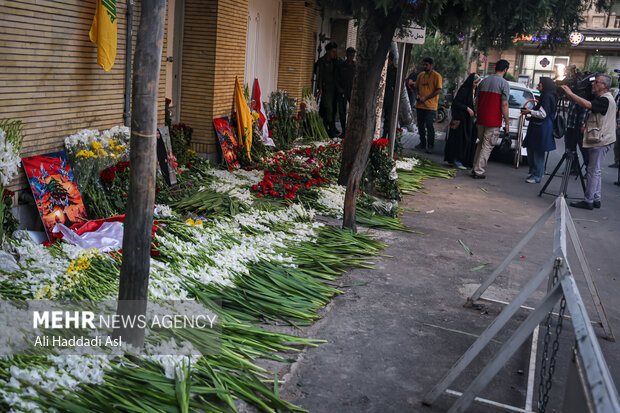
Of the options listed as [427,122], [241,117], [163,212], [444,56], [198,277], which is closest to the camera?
[198,277]

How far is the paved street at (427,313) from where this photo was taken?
13.2 feet

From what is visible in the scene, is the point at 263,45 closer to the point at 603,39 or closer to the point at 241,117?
the point at 241,117

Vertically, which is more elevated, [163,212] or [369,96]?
[369,96]

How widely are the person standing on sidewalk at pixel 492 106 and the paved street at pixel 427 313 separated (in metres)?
2.79

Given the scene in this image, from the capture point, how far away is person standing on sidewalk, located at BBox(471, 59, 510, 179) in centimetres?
1205

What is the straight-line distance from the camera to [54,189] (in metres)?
5.83

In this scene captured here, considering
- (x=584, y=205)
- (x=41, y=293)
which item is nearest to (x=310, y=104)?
(x=584, y=205)

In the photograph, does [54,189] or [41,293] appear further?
[54,189]

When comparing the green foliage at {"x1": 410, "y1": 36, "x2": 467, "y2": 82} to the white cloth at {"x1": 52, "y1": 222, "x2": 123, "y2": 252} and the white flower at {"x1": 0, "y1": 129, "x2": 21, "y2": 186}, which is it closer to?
the white cloth at {"x1": 52, "y1": 222, "x2": 123, "y2": 252}

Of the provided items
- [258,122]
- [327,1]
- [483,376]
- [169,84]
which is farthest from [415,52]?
[483,376]

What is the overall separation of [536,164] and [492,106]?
145 cm

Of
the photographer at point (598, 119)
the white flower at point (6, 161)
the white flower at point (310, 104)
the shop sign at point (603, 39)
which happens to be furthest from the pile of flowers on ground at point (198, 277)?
the shop sign at point (603, 39)

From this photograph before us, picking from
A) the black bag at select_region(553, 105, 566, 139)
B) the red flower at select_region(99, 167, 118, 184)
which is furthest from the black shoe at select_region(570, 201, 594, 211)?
the red flower at select_region(99, 167, 118, 184)

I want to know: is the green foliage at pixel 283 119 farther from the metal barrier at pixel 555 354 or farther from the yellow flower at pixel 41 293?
the yellow flower at pixel 41 293
